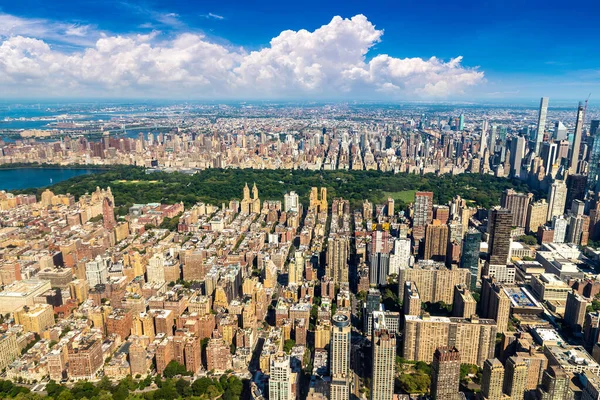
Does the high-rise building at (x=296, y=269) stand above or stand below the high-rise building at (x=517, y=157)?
below

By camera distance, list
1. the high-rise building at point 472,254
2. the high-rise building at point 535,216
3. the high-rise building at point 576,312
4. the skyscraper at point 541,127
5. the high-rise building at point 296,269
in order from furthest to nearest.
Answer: the skyscraper at point 541,127 < the high-rise building at point 535,216 < the high-rise building at point 296,269 < the high-rise building at point 472,254 < the high-rise building at point 576,312

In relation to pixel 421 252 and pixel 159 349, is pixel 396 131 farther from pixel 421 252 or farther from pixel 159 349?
pixel 159 349

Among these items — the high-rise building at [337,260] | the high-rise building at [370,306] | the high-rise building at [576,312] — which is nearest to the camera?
the high-rise building at [370,306]

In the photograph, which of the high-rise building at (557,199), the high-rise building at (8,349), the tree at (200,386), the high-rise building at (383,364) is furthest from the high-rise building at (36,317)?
the high-rise building at (557,199)

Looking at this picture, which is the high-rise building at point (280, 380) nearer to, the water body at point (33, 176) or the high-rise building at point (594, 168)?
the high-rise building at point (594, 168)

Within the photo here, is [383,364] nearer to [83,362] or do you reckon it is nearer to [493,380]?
[493,380]

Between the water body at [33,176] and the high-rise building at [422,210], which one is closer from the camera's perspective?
the high-rise building at [422,210]

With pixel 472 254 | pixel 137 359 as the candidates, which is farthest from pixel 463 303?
pixel 137 359
